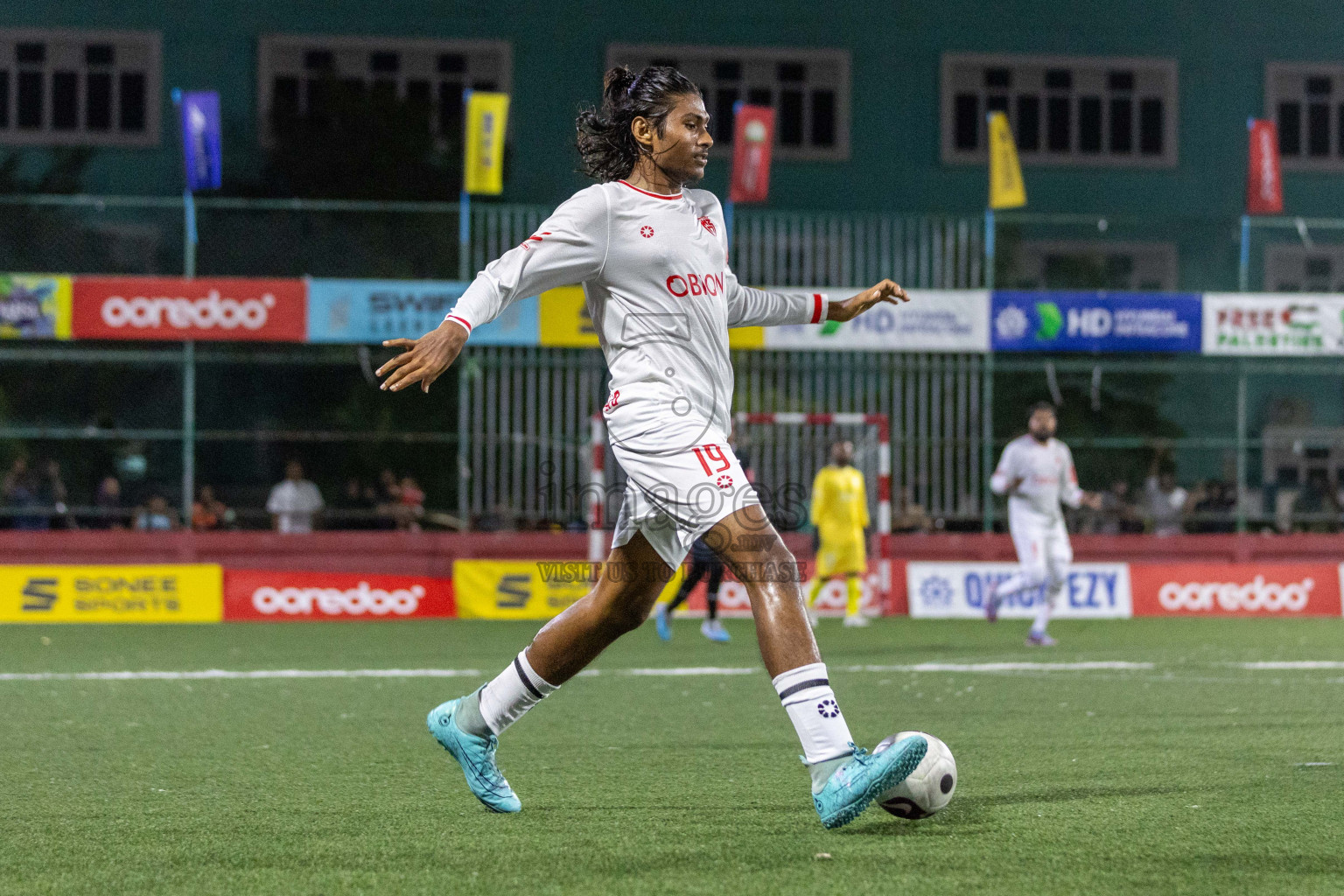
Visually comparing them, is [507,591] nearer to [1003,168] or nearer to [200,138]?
[200,138]

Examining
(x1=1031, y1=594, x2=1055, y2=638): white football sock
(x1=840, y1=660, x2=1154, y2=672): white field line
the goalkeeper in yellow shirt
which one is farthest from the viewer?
the goalkeeper in yellow shirt

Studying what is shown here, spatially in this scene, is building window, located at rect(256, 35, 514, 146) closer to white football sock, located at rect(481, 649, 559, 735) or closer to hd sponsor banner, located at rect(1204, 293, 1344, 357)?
hd sponsor banner, located at rect(1204, 293, 1344, 357)

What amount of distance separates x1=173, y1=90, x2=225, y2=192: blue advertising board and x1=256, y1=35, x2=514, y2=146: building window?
8.04 m

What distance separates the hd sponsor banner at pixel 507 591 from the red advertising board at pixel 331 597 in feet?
0.70

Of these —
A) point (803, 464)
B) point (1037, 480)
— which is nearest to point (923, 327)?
point (803, 464)

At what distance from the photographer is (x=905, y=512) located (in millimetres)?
18391

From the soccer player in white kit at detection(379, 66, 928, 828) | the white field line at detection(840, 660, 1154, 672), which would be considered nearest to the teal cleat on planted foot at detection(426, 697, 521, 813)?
the soccer player in white kit at detection(379, 66, 928, 828)

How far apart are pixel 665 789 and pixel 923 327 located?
44.0 ft

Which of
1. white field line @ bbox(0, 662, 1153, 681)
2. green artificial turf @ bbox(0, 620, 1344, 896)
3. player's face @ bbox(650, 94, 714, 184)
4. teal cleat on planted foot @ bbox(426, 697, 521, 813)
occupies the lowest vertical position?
white field line @ bbox(0, 662, 1153, 681)

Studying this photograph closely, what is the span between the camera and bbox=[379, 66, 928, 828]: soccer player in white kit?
14.5ft

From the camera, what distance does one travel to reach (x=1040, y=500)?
1327 centimetres

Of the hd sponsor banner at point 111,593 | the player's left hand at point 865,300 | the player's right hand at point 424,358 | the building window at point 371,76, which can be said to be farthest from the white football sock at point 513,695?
the building window at point 371,76

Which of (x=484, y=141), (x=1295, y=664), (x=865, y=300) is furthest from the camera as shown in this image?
(x=484, y=141)

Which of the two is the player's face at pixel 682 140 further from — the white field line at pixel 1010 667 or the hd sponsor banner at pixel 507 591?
the hd sponsor banner at pixel 507 591
